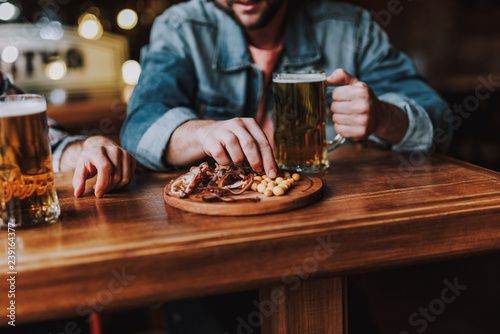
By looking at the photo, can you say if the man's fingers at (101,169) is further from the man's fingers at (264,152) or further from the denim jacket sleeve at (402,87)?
the denim jacket sleeve at (402,87)

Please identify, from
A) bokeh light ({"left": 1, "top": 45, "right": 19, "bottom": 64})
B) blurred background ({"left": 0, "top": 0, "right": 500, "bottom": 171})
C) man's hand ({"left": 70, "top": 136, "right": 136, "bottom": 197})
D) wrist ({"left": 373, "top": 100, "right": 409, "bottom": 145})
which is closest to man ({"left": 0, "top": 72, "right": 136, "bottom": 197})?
man's hand ({"left": 70, "top": 136, "right": 136, "bottom": 197})

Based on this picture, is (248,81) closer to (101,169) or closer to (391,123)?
(391,123)

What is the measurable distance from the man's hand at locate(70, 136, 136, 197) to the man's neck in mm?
774

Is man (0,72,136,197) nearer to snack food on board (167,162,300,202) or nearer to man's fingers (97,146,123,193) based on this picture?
man's fingers (97,146,123,193)

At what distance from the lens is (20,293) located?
0.71 m

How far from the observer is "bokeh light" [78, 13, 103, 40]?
3502 mm

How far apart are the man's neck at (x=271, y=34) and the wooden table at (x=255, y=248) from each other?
85 cm

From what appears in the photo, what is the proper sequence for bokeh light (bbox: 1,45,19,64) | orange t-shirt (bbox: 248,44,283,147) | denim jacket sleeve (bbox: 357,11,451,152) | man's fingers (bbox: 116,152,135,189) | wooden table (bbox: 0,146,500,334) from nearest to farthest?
wooden table (bbox: 0,146,500,334) < man's fingers (bbox: 116,152,135,189) < denim jacket sleeve (bbox: 357,11,451,152) < orange t-shirt (bbox: 248,44,283,147) < bokeh light (bbox: 1,45,19,64)

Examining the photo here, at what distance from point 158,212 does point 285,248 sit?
0.87ft

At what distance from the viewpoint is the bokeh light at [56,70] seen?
3.58 m

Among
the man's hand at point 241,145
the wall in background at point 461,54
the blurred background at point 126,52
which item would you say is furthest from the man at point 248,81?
the wall in background at point 461,54

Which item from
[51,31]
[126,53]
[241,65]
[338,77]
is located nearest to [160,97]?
[241,65]

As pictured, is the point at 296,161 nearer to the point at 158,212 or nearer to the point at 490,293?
the point at 158,212

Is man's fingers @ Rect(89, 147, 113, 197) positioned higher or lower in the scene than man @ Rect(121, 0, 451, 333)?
lower
